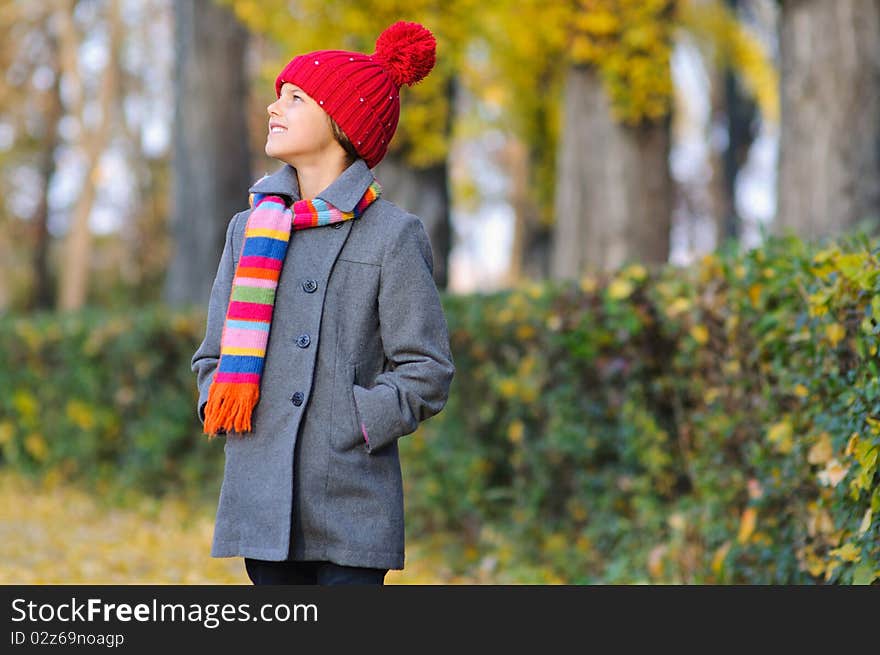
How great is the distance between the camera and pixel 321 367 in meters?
2.89

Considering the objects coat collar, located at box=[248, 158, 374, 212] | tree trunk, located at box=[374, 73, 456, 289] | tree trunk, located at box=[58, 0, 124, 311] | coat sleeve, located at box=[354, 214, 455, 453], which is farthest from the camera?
tree trunk, located at box=[58, 0, 124, 311]

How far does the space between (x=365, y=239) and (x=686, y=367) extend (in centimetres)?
271

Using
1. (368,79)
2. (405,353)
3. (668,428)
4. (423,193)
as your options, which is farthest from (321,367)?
(423,193)

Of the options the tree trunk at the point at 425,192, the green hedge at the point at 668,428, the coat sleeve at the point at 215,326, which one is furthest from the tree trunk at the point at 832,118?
the coat sleeve at the point at 215,326

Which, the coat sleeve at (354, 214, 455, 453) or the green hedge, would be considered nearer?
Answer: the coat sleeve at (354, 214, 455, 453)

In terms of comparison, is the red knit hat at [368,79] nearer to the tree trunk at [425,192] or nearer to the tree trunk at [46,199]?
the tree trunk at [425,192]

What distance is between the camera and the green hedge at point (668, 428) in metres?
3.75

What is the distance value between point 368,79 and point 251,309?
2.12ft

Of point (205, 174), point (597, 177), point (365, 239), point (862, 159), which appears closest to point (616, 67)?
point (597, 177)

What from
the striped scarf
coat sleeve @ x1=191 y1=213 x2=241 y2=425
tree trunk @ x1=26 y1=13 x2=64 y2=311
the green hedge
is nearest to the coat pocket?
the striped scarf

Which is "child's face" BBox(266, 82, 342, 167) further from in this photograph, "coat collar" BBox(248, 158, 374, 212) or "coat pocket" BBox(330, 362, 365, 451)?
"coat pocket" BBox(330, 362, 365, 451)

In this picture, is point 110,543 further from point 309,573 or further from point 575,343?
point 309,573

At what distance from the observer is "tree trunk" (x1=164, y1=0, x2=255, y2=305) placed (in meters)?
12.4

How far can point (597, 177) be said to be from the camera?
1010 cm
